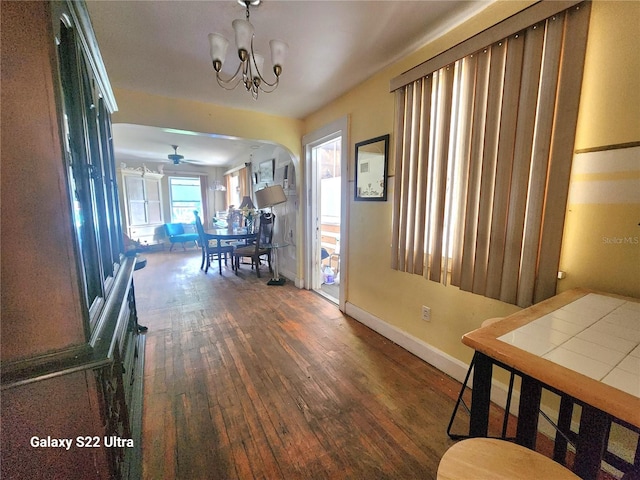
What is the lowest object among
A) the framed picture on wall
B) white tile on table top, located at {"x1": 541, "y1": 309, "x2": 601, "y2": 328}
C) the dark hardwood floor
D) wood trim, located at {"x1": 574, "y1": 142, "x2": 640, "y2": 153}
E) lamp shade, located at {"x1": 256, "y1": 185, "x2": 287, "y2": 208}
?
the dark hardwood floor

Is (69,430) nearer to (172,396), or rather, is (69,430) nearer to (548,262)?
(172,396)

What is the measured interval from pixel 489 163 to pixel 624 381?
1.21 meters

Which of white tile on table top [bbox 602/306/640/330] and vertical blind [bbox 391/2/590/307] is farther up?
vertical blind [bbox 391/2/590/307]

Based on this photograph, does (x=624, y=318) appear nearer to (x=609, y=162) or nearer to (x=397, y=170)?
(x=609, y=162)

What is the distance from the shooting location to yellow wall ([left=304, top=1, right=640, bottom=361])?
3.64ft

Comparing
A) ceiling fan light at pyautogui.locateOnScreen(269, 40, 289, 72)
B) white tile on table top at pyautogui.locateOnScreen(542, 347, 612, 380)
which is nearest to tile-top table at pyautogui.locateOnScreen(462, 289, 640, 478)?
white tile on table top at pyautogui.locateOnScreen(542, 347, 612, 380)

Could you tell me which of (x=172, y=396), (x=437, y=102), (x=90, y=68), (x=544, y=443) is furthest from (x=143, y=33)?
(x=544, y=443)

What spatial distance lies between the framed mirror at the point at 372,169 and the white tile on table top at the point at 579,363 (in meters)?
1.73

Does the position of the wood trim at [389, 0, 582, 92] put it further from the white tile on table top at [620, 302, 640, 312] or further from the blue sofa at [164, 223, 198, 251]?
the blue sofa at [164, 223, 198, 251]

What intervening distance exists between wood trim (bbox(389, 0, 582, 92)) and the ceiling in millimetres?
183

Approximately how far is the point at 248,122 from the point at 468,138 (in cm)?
255

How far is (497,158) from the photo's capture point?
1.49 m

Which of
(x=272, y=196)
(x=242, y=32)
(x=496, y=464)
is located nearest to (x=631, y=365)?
(x=496, y=464)

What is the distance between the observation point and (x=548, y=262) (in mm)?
1326
